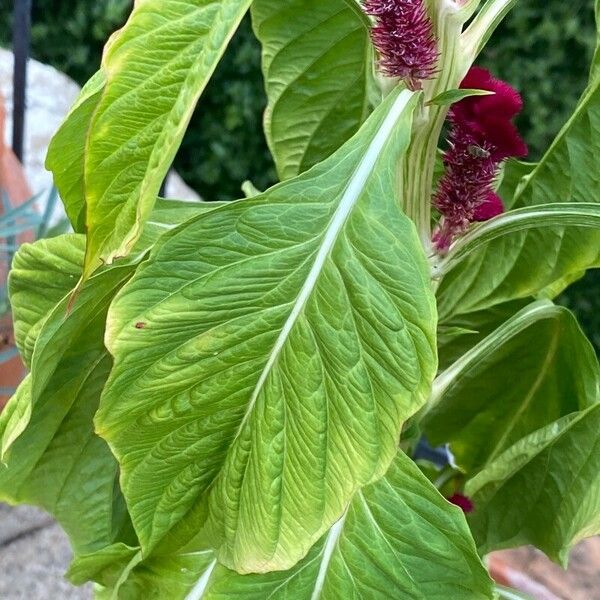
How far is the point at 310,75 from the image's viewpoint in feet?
2.10

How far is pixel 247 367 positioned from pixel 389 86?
19 centimetres

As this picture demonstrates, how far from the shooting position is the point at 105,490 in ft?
2.09

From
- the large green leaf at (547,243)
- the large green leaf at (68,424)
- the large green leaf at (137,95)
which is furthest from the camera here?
the large green leaf at (547,243)

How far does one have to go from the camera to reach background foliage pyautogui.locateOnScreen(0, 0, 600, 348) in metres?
1.80

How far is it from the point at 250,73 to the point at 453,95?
64.4 inches

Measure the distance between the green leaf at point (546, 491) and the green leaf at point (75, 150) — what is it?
0.36 m

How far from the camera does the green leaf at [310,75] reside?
0.61m

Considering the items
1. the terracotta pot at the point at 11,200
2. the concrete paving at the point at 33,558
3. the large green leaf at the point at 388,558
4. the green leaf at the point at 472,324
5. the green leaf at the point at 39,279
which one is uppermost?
the green leaf at the point at 39,279

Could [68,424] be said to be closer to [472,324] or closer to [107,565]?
[107,565]

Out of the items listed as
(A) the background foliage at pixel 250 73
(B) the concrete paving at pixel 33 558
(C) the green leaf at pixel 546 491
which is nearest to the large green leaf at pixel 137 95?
(C) the green leaf at pixel 546 491

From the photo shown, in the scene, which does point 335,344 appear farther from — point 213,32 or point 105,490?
point 105,490

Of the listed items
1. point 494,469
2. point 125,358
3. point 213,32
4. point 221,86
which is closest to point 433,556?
point 494,469

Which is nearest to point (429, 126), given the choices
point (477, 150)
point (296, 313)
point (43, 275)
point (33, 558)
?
point (477, 150)

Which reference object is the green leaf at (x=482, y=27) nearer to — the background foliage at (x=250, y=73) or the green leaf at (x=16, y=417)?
the green leaf at (x=16, y=417)
